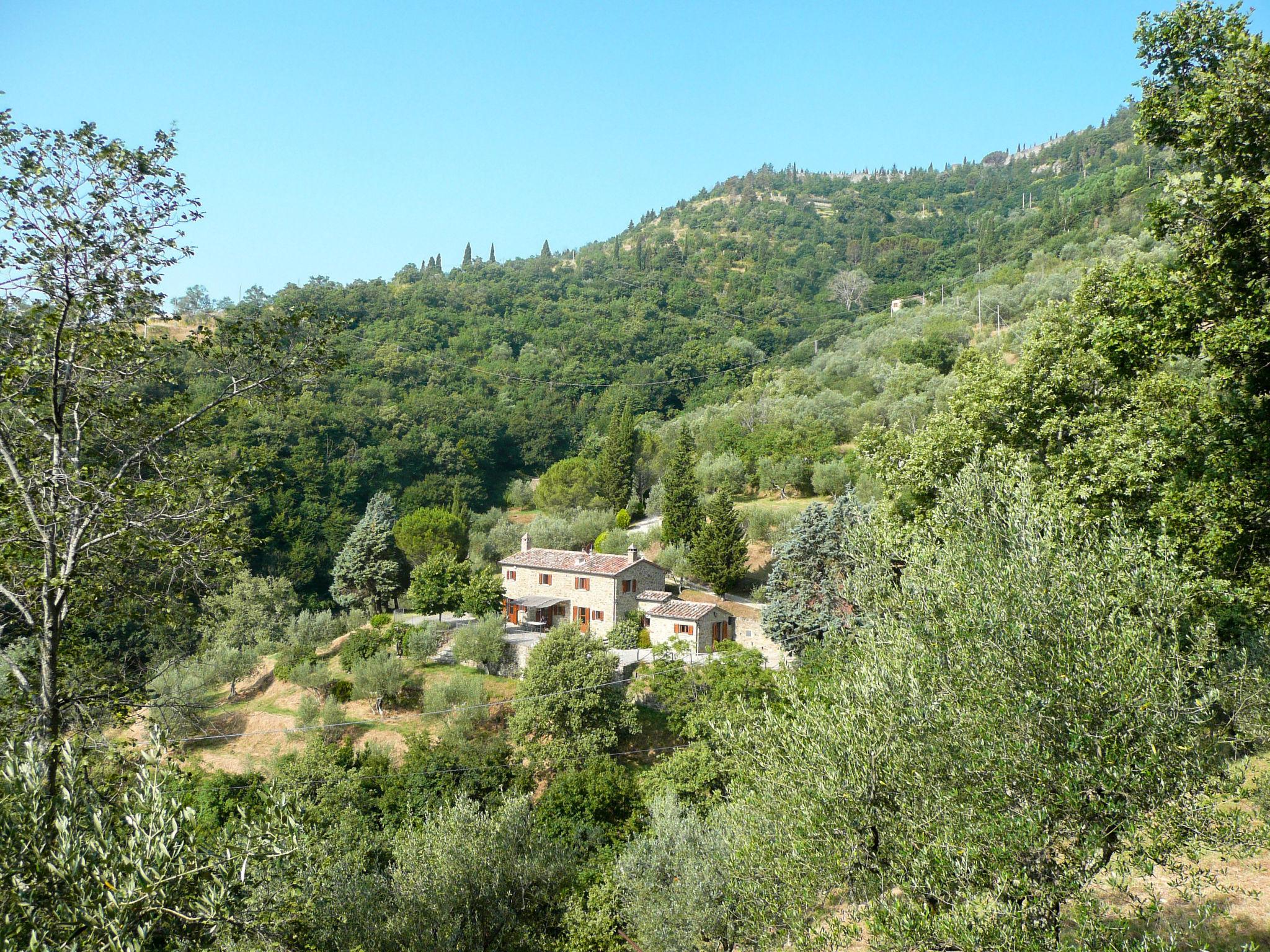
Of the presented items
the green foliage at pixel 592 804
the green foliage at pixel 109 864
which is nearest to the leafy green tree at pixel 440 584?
the green foliage at pixel 592 804

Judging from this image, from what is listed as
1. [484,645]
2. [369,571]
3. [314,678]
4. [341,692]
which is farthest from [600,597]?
[369,571]

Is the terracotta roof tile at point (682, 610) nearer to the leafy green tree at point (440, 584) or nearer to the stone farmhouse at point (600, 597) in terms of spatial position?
the stone farmhouse at point (600, 597)

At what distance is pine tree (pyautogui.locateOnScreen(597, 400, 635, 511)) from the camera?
195ft

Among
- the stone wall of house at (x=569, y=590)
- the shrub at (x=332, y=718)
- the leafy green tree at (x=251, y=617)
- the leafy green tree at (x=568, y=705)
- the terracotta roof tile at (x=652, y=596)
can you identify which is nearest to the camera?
the leafy green tree at (x=568, y=705)

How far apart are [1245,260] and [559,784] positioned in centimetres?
2253

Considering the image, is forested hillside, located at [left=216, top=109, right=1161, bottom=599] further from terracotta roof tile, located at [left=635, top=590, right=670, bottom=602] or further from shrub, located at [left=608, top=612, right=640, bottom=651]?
terracotta roof tile, located at [left=635, top=590, right=670, bottom=602]

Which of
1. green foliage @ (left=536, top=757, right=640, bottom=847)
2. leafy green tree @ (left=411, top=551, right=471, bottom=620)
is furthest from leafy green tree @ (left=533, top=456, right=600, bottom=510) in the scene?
green foliage @ (left=536, top=757, right=640, bottom=847)

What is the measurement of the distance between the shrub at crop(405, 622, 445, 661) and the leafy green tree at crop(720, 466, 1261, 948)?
82.5 ft

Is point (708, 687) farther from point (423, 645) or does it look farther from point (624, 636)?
point (423, 645)

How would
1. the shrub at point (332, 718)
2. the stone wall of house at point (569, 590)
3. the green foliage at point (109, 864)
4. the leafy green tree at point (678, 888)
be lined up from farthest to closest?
the stone wall of house at point (569, 590) → the shrub at point (332, 718) → the leafy green tree at point (678, 888) → the green foliage at point (109, 864)

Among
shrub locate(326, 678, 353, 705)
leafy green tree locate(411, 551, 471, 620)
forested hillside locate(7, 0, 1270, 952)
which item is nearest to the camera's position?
forested hillside locate(7, 0, 1270, 952)

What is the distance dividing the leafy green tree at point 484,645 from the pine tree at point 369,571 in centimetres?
1360

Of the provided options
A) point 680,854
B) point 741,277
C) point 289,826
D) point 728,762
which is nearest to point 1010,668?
point 289,826

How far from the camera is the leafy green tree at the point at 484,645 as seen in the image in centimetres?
3344
